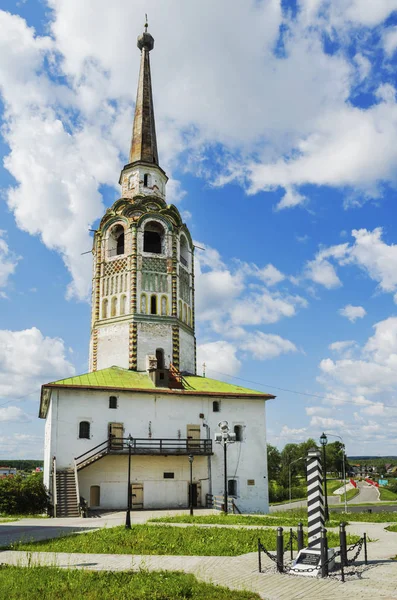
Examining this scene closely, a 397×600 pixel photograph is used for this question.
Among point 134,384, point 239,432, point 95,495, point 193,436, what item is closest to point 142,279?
point 134,384

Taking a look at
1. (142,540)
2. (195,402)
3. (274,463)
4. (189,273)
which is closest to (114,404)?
(195,402)

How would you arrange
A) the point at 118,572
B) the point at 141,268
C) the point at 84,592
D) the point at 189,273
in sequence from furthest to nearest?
the point at 189,273, the point at 141,268, the point at 118,572, the point at 84,592

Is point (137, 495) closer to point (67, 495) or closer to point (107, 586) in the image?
point (67, 495)

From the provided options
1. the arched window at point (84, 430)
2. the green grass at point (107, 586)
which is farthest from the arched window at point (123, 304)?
the green grass at point (107, 586)

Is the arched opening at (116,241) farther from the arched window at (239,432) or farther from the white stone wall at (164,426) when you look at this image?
the arched window at (239,432)

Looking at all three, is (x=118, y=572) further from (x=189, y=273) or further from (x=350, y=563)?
(x=189, y=273)

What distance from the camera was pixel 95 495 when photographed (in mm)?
32656

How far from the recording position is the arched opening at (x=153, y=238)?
43.0m

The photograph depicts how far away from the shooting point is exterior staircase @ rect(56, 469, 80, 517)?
29.5 m

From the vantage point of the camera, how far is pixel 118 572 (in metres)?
12.2

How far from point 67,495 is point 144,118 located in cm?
3132

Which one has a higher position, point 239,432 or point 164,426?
point 164,426

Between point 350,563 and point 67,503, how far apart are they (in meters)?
20.5

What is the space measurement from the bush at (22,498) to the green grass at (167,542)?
40.3 feet
